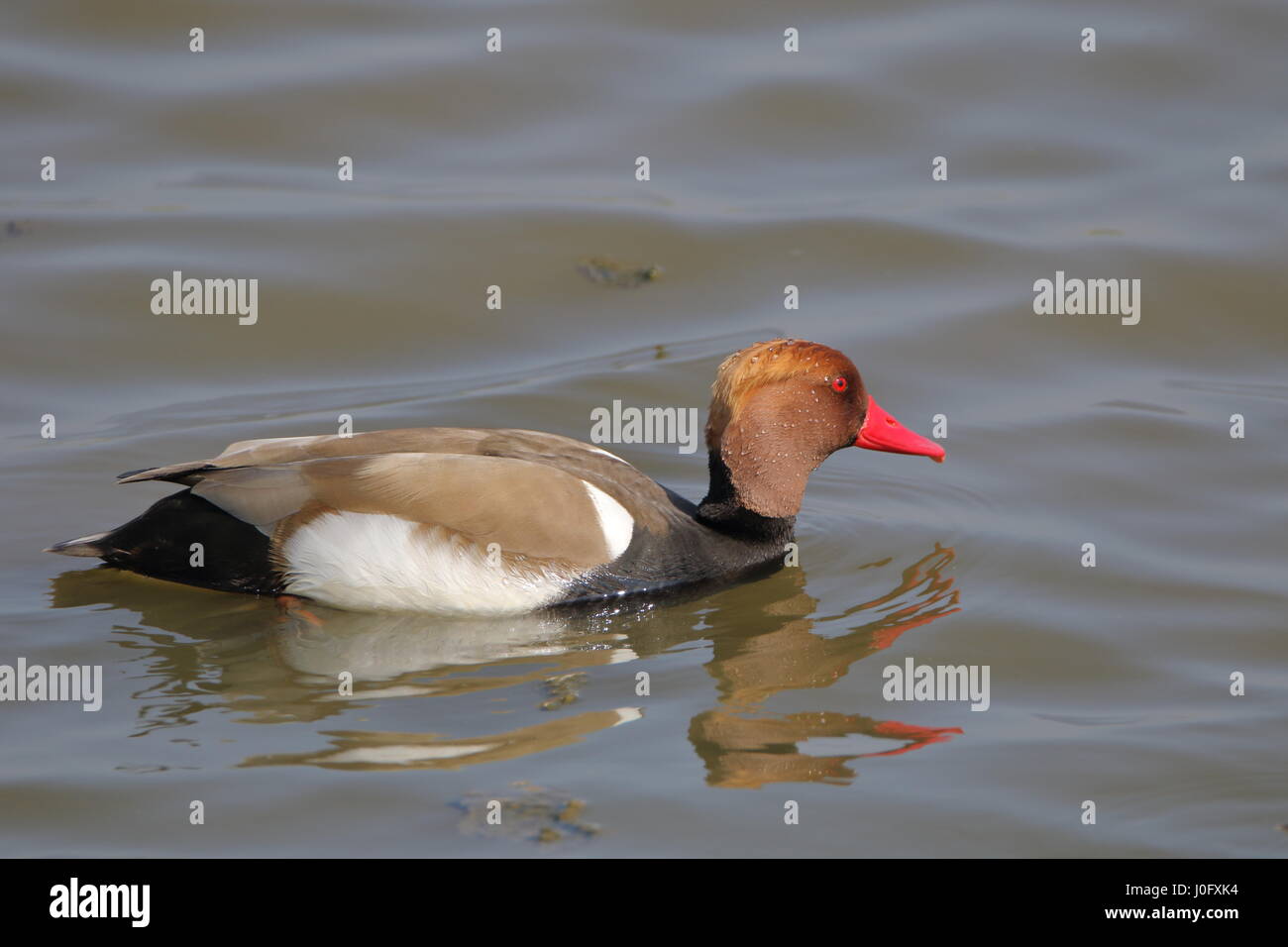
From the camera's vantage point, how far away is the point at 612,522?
21.6ft

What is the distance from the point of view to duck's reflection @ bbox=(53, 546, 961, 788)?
5.50 meters

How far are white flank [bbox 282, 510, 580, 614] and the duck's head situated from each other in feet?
3.36

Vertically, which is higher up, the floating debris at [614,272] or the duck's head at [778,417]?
the floating debris at [614,272]

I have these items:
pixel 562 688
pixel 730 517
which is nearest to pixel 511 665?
pixel 562 688

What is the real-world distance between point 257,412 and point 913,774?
15.2ft

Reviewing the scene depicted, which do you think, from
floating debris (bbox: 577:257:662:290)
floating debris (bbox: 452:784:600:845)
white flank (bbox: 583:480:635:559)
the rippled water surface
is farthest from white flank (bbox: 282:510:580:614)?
floating debris (bbox: 577:257:662:290)

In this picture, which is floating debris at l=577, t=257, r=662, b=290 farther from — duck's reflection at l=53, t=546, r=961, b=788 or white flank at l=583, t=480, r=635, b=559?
white flank at l=583, t=480, r=635, b=559

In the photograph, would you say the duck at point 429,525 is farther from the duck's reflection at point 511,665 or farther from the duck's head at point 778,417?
the duck's reflection at point 511,665

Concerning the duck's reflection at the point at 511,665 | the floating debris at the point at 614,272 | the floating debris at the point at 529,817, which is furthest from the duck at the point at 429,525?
the floating debris at the point at 614,272

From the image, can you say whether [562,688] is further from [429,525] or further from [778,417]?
[778,417]

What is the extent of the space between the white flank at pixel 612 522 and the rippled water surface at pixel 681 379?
0.35 meters

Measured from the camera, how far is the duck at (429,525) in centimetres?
640

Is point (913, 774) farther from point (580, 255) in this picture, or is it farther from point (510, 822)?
point (580, 255)

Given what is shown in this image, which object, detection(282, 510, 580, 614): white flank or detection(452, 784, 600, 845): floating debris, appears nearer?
detection(452, 784, 600, 845): floating debris
